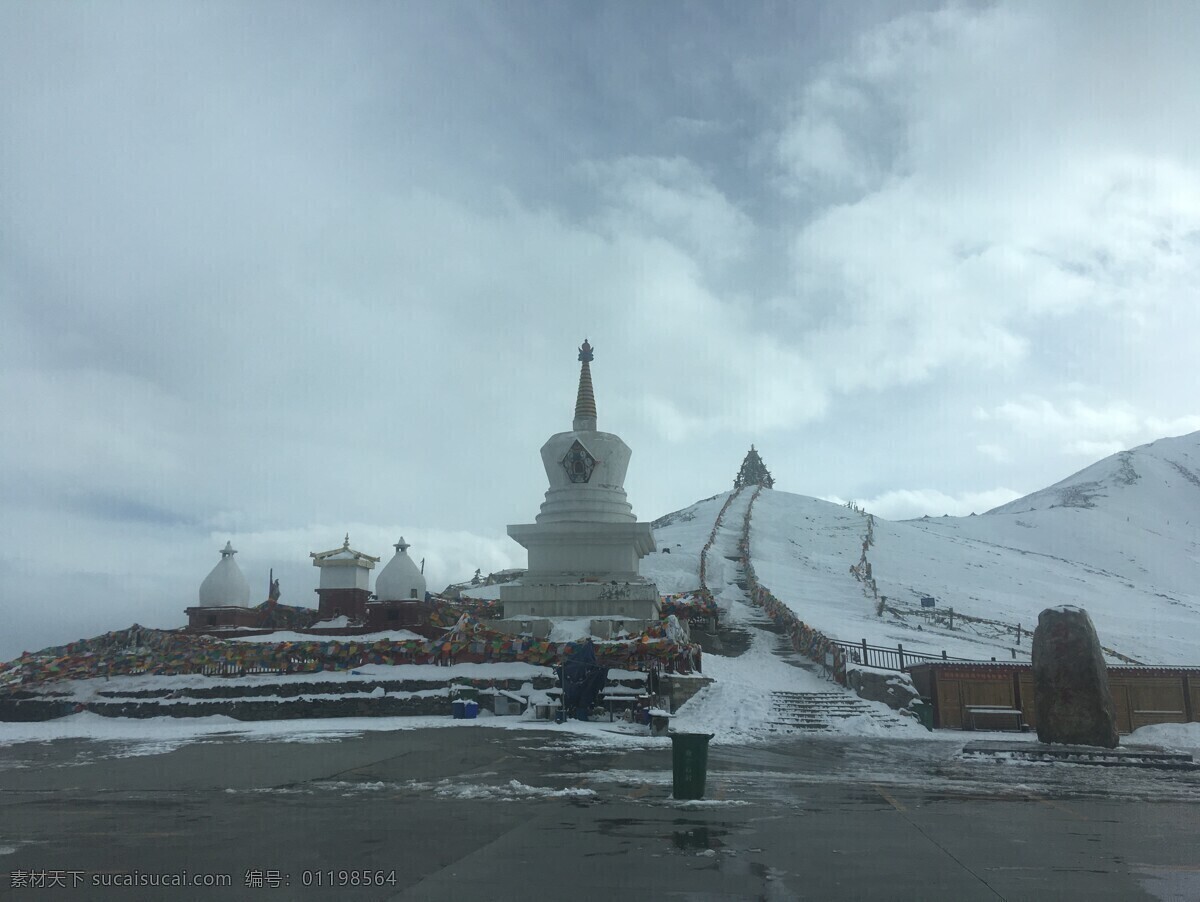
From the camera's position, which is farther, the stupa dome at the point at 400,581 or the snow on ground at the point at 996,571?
the snow on ground at the point at 996,571

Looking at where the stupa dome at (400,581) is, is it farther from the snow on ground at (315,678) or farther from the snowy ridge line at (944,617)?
the snowy ridge line at (944,617)

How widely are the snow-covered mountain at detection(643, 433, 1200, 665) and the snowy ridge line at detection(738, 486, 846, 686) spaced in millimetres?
1221

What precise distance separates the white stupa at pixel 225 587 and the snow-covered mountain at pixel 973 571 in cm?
2369

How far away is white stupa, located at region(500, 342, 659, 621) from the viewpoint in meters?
31.6

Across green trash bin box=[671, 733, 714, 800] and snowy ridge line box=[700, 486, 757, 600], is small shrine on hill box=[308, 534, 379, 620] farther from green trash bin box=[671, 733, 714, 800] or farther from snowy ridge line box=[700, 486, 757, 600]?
green trash bin box=[671, 733, 714, 800]

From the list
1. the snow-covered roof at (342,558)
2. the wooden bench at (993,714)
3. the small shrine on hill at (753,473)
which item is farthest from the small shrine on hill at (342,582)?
the small shrine on hill at (753,473)

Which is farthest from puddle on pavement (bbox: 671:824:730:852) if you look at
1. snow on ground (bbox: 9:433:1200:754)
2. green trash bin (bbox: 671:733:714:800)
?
snow on ground (bbox: 9:433:1200:754)

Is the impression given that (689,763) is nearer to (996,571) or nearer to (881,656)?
(881,656)

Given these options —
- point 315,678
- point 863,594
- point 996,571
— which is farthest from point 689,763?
point 996,571

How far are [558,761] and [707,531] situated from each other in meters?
62.8

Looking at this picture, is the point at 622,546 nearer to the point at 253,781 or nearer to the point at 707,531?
the point at 253,781

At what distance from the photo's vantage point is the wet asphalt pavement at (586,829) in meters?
6.58

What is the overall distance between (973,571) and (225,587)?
5612 cm

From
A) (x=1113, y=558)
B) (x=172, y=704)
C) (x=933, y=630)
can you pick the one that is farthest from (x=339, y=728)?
(x=1113, y=558)
